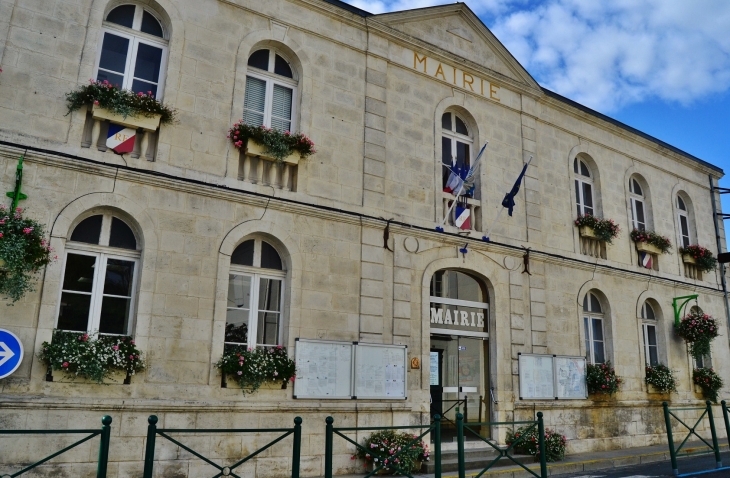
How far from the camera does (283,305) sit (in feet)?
27.5

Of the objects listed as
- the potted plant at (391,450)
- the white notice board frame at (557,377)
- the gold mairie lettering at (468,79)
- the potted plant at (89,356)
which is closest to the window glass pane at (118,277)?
the potted plant at (89,356)

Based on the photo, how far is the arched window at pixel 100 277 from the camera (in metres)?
7.05

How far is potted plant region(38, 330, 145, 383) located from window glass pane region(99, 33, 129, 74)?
3.40 meters

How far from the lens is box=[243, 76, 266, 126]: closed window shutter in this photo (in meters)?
8.80

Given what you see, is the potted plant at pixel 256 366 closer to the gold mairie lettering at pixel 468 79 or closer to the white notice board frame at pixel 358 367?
the white notice board frame at pixel 358 367

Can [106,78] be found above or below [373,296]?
above

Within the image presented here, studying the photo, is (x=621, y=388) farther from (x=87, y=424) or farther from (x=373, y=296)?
(x=87, y=424)

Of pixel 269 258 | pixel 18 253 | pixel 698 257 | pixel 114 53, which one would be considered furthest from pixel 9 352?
pixel 698 257

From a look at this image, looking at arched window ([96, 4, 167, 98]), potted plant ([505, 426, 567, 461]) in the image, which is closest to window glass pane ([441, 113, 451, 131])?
arched window ([96, 4, 167, 98])

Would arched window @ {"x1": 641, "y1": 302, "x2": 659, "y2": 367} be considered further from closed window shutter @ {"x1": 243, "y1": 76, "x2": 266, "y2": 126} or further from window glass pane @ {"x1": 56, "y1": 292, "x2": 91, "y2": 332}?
window glass pane @ {"x1": 56, "y1": 292, "x2": 91, "y2": 332}

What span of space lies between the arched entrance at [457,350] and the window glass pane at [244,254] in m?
3.09

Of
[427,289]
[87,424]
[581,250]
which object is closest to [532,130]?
[581,250]

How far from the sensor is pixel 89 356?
6.68 m

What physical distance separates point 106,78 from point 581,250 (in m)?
8.91
